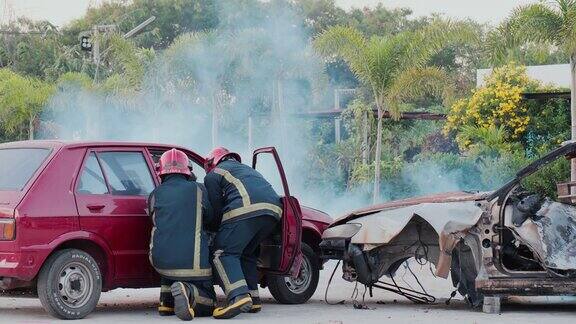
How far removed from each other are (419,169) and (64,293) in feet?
66.9

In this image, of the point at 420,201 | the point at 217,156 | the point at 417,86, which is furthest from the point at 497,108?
the point at 217,156

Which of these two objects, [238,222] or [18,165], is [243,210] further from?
[18,165]

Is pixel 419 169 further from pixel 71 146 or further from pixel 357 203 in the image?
pixel 71 146

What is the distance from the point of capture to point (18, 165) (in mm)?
10500

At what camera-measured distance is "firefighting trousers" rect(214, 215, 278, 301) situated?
10625 mm

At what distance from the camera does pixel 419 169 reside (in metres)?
29.8

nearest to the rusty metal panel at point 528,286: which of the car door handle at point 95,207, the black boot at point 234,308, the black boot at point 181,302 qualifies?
the black boot at point 234,308

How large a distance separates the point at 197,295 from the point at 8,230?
5.94 ft

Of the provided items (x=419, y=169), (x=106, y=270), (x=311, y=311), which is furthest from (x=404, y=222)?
(x=419, y=169)

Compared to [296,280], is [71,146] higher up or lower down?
higher up

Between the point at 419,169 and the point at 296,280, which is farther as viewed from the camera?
the point at 419,169

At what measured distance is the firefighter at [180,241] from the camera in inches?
411

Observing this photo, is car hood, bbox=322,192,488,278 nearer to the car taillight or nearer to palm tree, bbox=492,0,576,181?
the car taillight

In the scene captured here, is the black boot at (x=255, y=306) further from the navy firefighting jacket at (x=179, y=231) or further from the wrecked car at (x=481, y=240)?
the wrecked car at (x=481, y=240)
